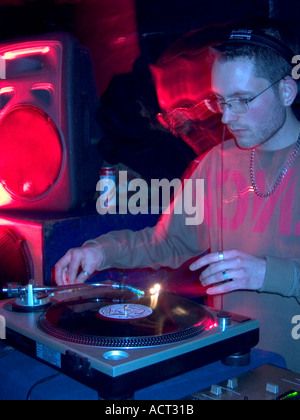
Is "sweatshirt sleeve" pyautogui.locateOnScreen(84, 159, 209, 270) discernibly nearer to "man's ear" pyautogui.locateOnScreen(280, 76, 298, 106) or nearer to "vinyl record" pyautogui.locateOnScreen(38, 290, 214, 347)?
"vinyl record" pyautogui.locateOnScreen(38, 290, 214, 347)

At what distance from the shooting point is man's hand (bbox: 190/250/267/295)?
1.00 m

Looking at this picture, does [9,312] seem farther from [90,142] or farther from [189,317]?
[90,142]

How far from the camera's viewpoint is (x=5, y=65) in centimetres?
175

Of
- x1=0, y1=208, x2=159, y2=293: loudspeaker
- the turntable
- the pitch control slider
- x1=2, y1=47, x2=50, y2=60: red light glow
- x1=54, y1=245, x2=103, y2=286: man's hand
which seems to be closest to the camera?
the turntable

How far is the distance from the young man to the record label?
250 mm

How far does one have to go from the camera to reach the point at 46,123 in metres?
1.67

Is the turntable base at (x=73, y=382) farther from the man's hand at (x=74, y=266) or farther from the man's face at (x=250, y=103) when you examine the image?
the man's face at (x=250, y=103)

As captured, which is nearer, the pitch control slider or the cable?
the cable

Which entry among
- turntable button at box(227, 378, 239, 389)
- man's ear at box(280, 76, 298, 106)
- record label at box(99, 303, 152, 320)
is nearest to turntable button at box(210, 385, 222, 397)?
turntable button at box(227, 378, 239, 389)

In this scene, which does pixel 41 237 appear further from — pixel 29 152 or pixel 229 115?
pixel 229 115

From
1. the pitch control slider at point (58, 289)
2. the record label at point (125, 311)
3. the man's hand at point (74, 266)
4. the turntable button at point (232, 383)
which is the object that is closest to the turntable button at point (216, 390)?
the turntable button at point (232, 383)

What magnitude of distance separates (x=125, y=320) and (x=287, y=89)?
0.82 m

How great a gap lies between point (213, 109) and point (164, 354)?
910 mm

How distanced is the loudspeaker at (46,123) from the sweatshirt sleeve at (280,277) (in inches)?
31.5
